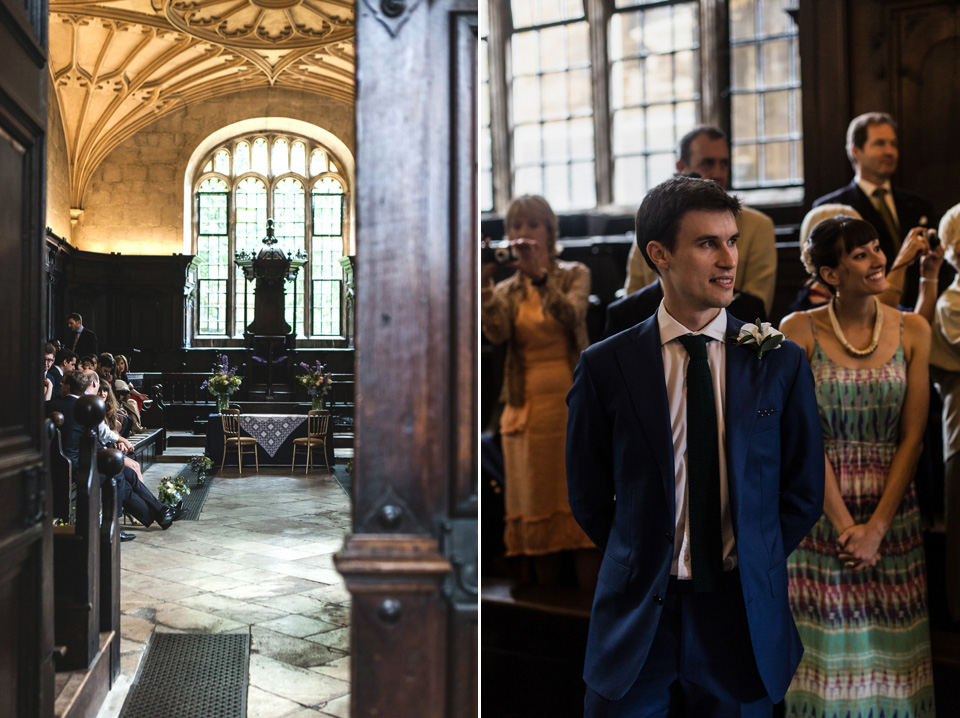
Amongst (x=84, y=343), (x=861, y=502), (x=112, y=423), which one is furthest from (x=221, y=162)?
(x=861, y=502)

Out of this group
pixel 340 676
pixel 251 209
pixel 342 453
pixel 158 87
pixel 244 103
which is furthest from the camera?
pixel 251 209

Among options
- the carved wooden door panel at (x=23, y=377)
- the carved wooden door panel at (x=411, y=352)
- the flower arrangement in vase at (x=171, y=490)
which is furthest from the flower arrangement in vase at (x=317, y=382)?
the carved wooden door panel at (x=411, y=352)

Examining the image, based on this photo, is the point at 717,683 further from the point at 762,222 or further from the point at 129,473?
the point at 129,473

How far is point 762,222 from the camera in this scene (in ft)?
7.53

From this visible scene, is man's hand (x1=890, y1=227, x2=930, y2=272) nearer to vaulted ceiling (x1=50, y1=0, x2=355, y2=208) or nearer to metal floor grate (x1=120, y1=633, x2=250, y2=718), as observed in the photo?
vaulted ceiling (x1=50, y1=0, x2=355, y2=208)

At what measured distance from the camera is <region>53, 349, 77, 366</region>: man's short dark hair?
2098 millimetres

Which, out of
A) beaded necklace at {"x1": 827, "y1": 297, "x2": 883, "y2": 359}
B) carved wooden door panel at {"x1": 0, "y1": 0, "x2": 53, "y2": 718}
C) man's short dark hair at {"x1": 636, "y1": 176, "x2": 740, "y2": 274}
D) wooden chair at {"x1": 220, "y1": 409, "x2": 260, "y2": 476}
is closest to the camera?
man's short dark hair at {"x1": 636, "y1": 176, "x2": 740, "y2": 274}

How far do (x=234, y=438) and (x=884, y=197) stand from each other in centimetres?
233

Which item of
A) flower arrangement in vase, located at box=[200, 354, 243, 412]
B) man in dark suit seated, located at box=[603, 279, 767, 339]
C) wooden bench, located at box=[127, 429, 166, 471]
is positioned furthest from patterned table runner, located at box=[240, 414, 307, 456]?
man in dark suit seated, located at box=[603, 279, 767, 339]

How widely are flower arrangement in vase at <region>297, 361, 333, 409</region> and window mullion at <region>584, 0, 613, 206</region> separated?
1.55 metres

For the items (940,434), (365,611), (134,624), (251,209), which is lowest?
(134,624)

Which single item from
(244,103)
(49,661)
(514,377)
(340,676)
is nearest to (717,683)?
(514,377)

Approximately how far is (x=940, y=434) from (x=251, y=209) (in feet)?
10.7

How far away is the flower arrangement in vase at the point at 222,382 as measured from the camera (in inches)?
113
